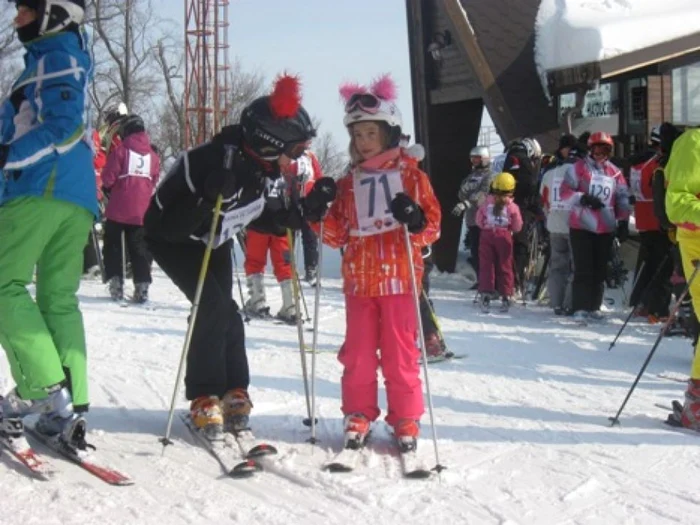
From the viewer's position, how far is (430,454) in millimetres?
4457

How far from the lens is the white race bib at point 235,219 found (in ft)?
15.2

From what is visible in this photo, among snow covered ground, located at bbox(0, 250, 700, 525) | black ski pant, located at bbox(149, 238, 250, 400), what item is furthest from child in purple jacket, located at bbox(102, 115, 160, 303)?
black ski pant, located at bbox(149, 238, 250, 400)

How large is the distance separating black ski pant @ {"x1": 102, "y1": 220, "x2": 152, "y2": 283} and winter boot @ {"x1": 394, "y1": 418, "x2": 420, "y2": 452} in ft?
19.9

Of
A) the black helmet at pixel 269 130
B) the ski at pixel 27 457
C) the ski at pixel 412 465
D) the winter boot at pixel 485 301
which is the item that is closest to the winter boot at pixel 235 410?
the ski at pixel 412 465

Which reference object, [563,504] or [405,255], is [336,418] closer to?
[405,255]

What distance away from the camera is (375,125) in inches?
180

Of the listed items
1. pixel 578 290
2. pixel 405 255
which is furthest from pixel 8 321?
pixel 578 290

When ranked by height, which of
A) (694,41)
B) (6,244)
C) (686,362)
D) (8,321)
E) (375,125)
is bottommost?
(686,362)

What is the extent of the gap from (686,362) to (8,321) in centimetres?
565

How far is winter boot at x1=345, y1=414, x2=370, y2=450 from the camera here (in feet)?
14.6

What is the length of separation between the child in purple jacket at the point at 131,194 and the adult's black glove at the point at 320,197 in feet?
18.6

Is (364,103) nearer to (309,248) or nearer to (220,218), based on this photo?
(220,218)

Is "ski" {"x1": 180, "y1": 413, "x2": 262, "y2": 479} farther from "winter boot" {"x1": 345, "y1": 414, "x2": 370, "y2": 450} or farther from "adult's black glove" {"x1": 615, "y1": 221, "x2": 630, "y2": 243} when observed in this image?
"adult's black glove" {"x1": 615, "y1": 221, "x2": 630, "y2": 243}

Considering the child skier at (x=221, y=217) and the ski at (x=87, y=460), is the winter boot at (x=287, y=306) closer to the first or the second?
the child skier at (x=221, y=217)
